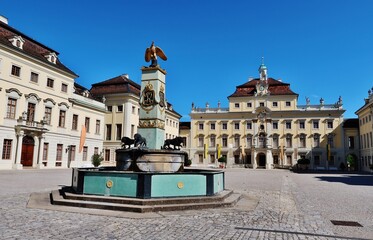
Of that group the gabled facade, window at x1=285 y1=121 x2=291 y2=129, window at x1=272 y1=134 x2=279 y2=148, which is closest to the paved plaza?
the gabled facade

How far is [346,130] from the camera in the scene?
52.6 metres

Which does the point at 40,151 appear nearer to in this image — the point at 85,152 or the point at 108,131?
the point at 85,152

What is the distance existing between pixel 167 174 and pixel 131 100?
1427 inches

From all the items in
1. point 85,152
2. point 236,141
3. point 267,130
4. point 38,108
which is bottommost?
point 85,152

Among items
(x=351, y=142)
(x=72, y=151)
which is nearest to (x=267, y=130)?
(x=351, y=142)

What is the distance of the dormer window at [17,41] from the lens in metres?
27.8

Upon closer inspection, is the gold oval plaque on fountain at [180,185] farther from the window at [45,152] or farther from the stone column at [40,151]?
the window at [45,152]

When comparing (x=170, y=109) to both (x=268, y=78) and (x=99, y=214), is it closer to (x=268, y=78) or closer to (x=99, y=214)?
(x=268, y=78)

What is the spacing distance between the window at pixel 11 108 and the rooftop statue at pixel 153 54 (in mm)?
20655

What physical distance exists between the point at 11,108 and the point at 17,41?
6.32 meters

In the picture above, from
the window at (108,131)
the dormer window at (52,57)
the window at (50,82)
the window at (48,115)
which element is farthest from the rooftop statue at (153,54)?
the window at (108,131)

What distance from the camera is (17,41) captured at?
2825 centimetres

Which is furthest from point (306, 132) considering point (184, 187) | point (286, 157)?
point (184, 187)

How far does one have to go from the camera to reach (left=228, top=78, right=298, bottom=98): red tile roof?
56.3 metres
